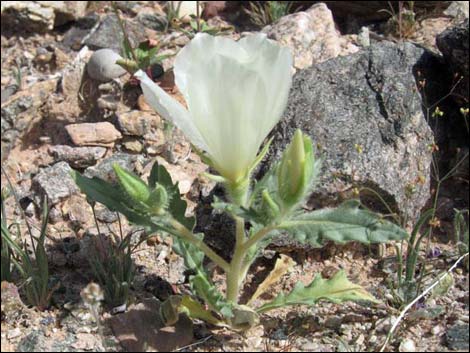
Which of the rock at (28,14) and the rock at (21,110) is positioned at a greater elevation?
the rock at (28,14)

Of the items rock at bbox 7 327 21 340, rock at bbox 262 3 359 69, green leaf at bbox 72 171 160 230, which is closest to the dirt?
rock at bbox 7 327 21 340

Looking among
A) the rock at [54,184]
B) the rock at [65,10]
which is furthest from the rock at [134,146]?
the rock at [65,10]

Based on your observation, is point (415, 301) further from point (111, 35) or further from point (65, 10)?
point (65, 10)

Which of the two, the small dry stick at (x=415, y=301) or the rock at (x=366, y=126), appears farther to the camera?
the rock at (x=366, y=126)

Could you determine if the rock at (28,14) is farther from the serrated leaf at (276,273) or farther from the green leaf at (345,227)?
the green leaf at (345,227)

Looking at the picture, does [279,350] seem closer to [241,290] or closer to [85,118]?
[241,290]

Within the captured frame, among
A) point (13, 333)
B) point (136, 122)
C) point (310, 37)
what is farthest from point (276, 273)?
point (310, 37)

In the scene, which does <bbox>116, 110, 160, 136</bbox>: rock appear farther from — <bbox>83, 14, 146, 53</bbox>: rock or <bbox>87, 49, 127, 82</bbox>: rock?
<bbox>83, 14, 146, 53</bbox>: rock
